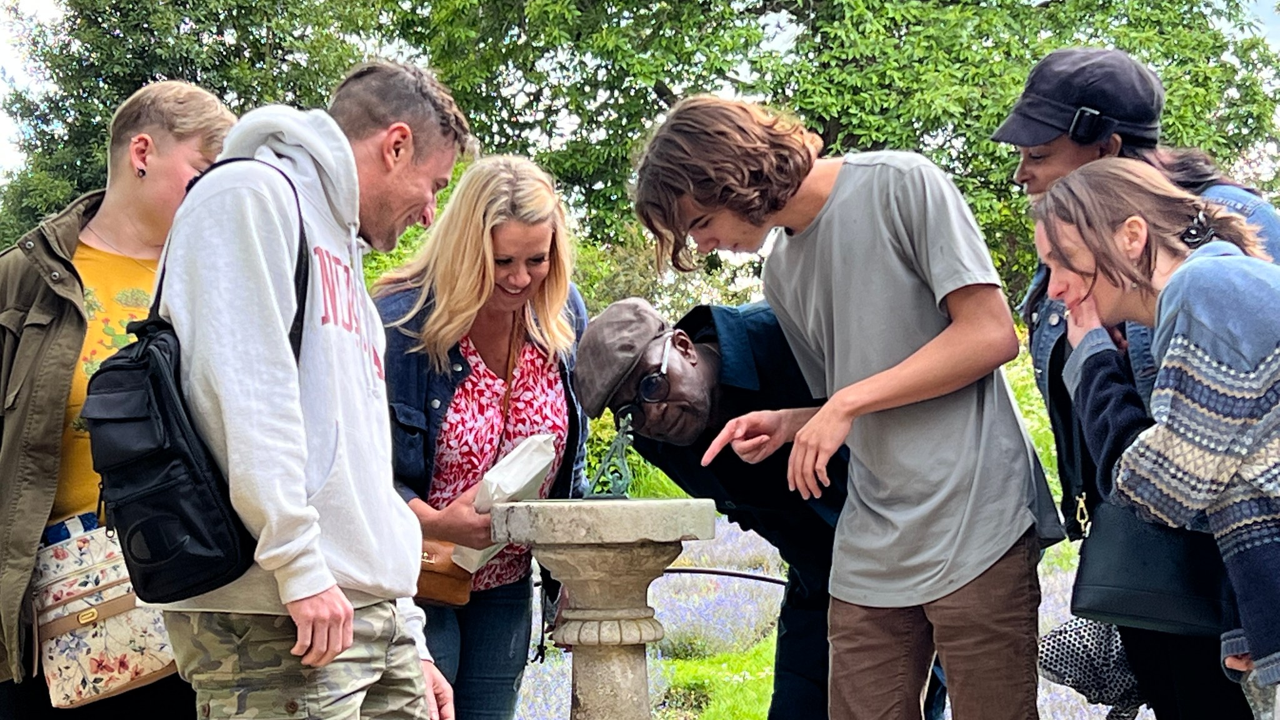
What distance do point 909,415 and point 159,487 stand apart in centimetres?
161

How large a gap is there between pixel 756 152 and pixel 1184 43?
18819 millimetres

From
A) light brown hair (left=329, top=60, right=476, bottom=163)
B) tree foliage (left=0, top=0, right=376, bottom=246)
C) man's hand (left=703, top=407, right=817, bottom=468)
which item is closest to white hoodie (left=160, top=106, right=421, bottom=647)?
light brown hair (left=329, top=60, right=476, bottom=163)

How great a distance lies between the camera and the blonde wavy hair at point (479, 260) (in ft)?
11.6

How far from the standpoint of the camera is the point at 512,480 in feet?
11.0

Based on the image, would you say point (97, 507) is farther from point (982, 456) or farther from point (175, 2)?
Result: point (175, 2)

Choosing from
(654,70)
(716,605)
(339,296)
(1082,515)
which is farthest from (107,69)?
(1082,515)

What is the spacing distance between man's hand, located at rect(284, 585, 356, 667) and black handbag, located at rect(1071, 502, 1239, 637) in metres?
1.46

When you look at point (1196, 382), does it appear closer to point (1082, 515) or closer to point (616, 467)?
point (1082, 515)

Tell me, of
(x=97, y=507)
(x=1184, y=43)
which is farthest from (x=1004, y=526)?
(x=1184, y=43)

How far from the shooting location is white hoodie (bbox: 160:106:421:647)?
90.2 inches

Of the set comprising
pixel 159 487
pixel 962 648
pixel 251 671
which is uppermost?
pixel 159 487

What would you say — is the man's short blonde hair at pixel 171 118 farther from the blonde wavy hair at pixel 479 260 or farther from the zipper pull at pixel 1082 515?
the zipper pull at pixel 1082 515

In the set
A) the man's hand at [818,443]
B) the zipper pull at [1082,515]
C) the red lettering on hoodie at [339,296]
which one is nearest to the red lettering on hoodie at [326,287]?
the red lettering on hoodie at [339,296]

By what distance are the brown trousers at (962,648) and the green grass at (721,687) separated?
3096 millimetres
